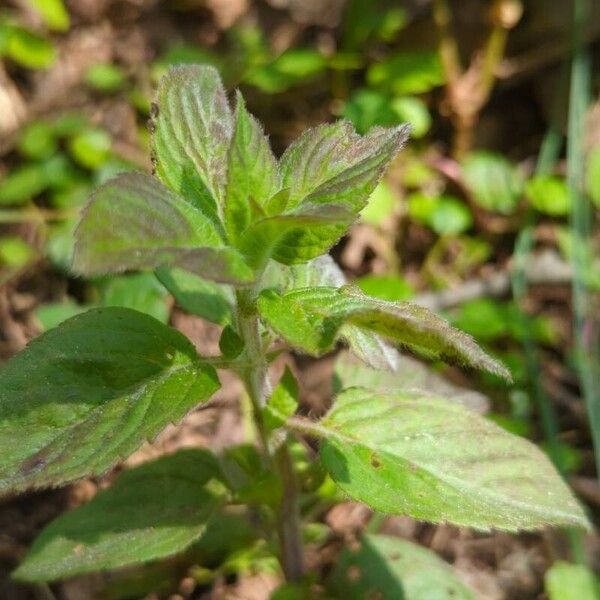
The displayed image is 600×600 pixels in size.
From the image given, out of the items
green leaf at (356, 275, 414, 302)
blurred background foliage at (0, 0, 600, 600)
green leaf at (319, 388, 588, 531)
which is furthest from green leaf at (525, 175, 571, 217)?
green leaf at (319, 388, 588, 531)

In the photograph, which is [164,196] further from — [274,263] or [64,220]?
[64,220]

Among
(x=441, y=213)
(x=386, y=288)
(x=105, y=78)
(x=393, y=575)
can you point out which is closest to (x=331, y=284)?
(x=393, y=575)

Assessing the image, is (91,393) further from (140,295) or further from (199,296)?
(140,295)

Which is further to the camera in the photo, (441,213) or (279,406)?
(441,213)

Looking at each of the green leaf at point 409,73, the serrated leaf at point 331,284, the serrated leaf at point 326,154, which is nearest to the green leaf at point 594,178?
the green leaf at point 409,73

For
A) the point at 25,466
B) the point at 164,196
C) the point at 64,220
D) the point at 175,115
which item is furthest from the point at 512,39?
the point at 25,466

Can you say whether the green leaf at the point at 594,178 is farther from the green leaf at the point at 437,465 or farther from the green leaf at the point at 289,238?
the green leaf at the point at 289,238

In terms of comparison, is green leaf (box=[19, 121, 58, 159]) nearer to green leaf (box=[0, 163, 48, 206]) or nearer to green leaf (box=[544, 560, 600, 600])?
green leaf (box=[0, 163, 48, 206])
